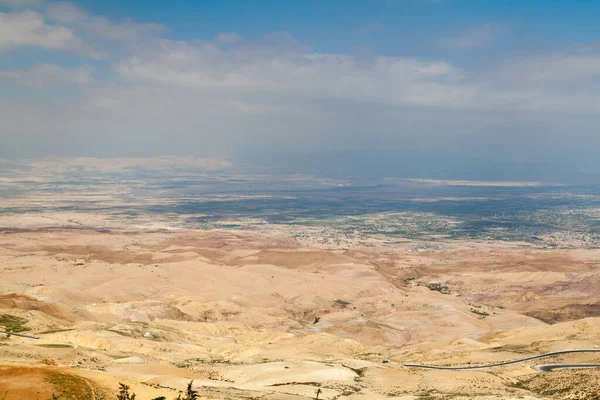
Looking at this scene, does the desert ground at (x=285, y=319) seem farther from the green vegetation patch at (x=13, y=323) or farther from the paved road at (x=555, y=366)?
the paved road at (x=555, y=366)

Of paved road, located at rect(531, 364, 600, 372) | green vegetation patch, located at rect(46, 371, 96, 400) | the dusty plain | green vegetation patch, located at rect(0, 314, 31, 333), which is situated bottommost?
the dusty plain

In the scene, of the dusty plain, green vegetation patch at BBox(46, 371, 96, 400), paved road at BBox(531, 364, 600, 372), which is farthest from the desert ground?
paved road at BBox(531, 364, 600, 372)

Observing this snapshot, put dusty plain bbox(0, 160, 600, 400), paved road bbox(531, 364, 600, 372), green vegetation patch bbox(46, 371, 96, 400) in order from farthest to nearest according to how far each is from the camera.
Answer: paved road bbox(531, 364, 600, 372) → dusty plain bbox(0, 160, 600, 400) → green vegetation patch bbox(46, 371, 96, 400)

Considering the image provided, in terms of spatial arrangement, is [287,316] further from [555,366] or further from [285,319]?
[555,366]

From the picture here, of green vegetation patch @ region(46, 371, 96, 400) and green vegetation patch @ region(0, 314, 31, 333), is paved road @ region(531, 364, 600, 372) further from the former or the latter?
green vegetation patch @ region(0, 314, 31, 333)

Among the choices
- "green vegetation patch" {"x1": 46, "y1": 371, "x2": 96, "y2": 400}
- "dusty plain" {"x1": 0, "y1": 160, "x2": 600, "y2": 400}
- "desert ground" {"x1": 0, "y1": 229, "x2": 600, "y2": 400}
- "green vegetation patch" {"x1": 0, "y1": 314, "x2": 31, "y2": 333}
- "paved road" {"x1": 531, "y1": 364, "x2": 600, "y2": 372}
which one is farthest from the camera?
"green vegetation patch" {"x1": 0, "y1": 314, "x2": 31, "y2": 333}

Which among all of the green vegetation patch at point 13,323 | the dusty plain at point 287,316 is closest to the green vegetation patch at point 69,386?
the dusty plain at point 287,316
